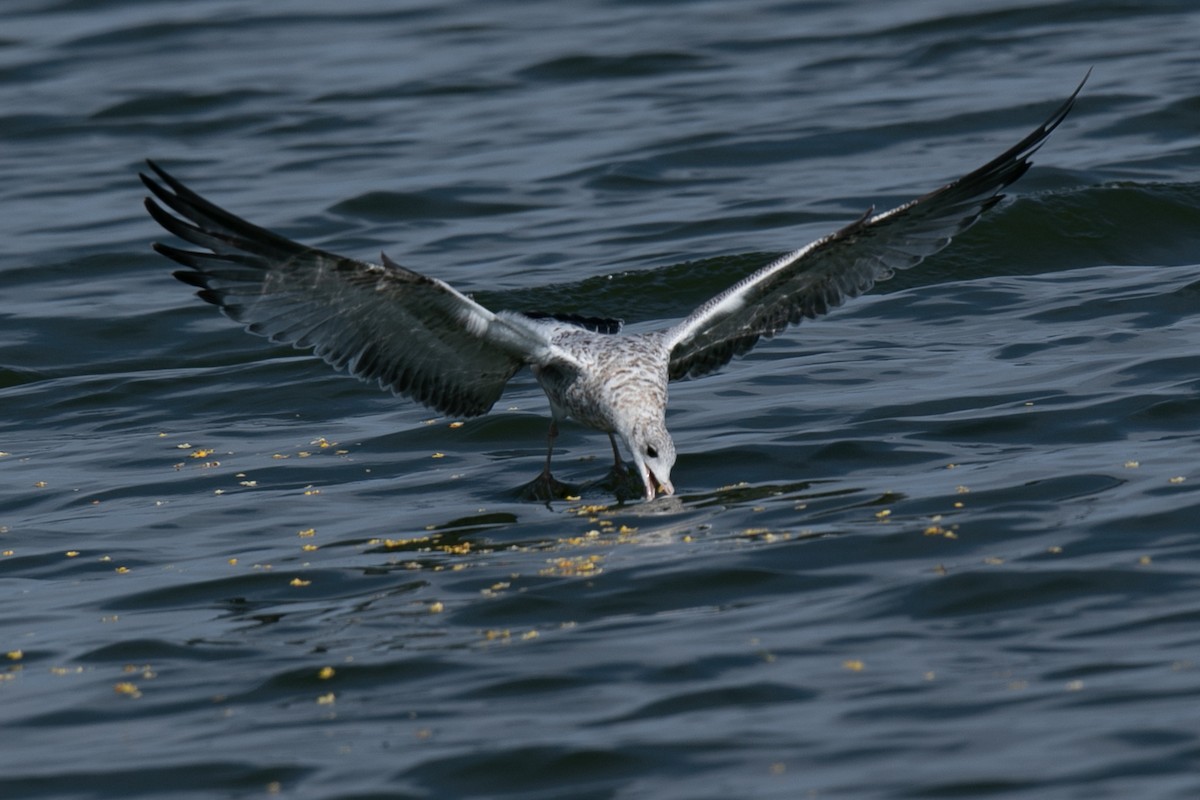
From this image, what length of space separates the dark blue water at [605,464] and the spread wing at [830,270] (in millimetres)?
578

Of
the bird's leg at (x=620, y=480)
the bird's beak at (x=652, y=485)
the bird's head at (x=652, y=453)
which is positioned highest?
the bird's head at (x=652, y=453)

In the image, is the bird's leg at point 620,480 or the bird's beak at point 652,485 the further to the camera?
the bird's leg at point 620,480

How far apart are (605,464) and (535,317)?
36.7 inches

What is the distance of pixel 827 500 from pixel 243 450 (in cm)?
374

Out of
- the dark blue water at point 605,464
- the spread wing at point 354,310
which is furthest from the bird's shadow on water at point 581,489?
the spread wing at point 354,310

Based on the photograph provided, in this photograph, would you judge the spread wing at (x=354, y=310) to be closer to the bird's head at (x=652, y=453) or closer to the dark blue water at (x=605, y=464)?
the dark blue water at (x=605, y=464)

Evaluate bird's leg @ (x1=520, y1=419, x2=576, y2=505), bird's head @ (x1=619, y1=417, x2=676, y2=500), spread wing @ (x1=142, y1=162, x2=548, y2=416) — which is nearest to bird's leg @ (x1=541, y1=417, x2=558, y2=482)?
bird's leg @ (x1=520, y1=419, x2=576, y2=505)

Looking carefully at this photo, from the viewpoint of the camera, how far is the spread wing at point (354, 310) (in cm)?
850

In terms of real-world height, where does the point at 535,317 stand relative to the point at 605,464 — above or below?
above

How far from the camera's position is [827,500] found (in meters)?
8.87

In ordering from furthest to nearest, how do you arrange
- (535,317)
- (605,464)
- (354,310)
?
(605,464), (535,317), (354,310)

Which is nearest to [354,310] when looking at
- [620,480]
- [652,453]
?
[652,453]

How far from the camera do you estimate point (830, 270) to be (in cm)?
1038

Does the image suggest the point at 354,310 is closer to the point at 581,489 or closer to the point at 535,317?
the point at 535,317
